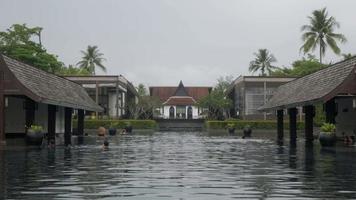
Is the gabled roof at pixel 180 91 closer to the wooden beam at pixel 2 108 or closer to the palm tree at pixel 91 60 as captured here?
the palm tree at pixel 91 60

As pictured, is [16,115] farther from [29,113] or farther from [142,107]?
[142,107]

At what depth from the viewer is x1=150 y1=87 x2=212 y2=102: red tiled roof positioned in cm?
11919

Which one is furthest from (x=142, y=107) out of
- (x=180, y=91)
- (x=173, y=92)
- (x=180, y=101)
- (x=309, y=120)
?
(x=309, y=120)

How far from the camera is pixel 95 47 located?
102 meters

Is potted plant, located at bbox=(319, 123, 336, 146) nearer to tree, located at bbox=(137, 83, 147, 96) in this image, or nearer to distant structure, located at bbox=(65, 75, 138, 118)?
distant structure, located at bbox=(65, 75, 138, 118)

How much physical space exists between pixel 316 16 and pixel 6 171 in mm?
65333

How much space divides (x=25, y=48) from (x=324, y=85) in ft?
163

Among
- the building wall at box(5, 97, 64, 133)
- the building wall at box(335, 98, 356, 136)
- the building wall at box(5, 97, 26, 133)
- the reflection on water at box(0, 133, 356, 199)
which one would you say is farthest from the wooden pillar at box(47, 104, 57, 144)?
the building wall at box(335, 98, 356, 136)

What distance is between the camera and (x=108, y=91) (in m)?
82.0

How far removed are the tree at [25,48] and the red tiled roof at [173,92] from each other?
4580cm

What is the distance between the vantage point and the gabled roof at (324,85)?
89.6 feet

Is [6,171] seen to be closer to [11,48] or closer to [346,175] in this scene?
[346,175]

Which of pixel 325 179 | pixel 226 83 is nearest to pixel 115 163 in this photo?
pixel 325 179

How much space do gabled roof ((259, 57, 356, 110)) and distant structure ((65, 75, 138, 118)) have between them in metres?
39.7
